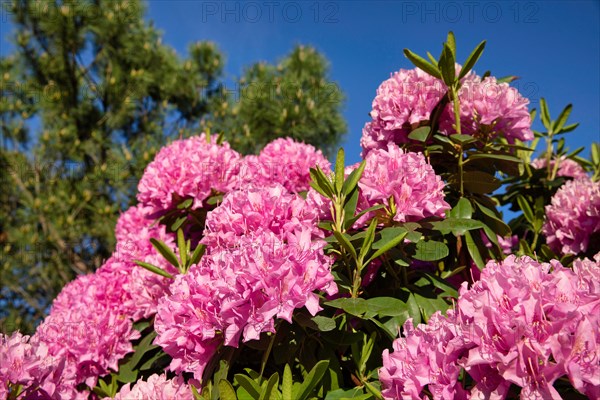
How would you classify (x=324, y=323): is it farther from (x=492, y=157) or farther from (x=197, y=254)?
(x=492, y=157)

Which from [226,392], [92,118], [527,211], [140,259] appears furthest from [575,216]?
[92,118]

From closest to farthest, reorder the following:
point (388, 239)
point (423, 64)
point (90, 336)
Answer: point (388, 239), point (423, 64), point (90, 336)

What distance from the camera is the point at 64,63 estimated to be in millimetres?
8977

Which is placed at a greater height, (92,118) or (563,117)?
(92,118)

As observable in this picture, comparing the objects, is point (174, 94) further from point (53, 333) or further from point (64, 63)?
point (53, 333)

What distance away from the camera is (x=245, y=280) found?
119 centimetres

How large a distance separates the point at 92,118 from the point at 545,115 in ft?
26.1

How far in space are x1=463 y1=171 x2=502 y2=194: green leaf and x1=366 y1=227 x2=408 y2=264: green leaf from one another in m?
0.49

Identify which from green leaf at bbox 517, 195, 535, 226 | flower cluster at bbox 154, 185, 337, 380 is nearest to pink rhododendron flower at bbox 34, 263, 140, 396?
flower cluster at bbox 154, 185, 337, 380

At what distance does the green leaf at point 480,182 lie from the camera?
1.72m

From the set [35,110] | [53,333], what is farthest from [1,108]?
[53,333]

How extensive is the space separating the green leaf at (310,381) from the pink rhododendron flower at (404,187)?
496 millimetres

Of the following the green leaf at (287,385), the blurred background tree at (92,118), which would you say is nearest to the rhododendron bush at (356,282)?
the green leaf at (287,385)

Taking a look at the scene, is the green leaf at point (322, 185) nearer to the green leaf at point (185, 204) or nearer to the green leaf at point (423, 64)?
the green leaf at point (423, 64)
